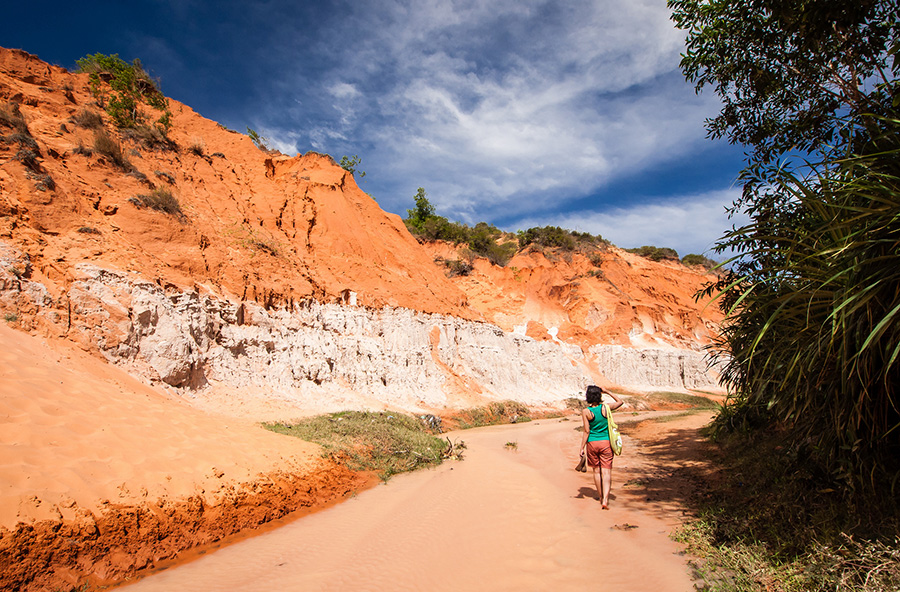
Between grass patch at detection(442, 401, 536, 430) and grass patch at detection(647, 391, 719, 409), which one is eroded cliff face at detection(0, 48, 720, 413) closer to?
grass patch at detection(442, 401, 536, 430)

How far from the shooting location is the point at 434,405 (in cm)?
1903

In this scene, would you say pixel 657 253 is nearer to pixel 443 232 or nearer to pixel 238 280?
pixel 443 232

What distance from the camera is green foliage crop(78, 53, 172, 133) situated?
19094 mm

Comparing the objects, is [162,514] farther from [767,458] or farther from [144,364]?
[767,458]

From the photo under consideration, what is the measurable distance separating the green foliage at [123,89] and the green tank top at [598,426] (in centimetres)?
2367

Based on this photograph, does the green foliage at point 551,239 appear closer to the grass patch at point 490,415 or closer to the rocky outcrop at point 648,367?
the rocky outcrop at point 648,367

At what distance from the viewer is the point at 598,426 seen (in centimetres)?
618

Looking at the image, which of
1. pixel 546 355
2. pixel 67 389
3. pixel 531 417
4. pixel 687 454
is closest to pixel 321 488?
pixel 67 389

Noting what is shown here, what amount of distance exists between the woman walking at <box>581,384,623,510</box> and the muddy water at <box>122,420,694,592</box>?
0.37m

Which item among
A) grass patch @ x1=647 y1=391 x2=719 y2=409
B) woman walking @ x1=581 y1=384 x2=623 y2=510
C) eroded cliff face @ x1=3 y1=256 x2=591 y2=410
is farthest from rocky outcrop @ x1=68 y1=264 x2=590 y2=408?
woman walking @ x1=581 y1=384 x2=623 y2=510

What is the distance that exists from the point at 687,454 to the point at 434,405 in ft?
38.1

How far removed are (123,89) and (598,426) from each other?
26803 mm

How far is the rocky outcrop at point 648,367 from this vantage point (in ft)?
110

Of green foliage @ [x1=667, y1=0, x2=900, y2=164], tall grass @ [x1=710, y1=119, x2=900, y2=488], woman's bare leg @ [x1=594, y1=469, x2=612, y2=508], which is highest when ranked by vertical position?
green foliage @ [x1=667, y1=0, x2=900, y2=164]
